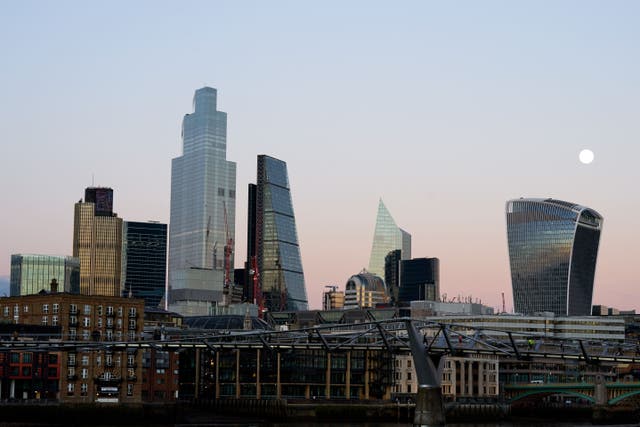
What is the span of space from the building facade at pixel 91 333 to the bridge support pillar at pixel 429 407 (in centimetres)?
6446

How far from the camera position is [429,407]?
115250 mm

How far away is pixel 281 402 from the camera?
190m

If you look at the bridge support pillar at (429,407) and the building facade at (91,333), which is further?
the building facade at (91,333)

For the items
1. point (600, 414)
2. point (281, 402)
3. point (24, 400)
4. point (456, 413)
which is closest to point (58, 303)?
point (24, 400)

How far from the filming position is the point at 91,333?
7126 inches

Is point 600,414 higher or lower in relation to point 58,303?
lower

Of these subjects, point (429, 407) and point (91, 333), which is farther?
point (91, 333)

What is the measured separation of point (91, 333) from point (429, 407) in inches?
3219

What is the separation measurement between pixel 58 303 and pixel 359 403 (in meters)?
53.3

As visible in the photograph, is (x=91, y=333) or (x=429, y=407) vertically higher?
(x=91, y=333)

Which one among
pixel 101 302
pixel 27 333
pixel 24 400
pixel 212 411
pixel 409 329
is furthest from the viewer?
pixel 212 411

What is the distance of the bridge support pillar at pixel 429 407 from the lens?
115425 mm

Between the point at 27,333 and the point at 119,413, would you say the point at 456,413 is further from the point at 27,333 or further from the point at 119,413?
the point at 27,333

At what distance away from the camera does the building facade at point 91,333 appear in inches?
6713
